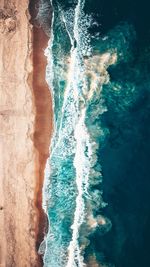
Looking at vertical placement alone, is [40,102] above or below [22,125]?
above

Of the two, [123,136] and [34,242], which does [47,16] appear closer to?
[123,136]

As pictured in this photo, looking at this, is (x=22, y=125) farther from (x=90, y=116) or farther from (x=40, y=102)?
(x=90, y=116)

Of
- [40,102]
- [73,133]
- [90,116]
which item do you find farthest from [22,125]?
[90,116]

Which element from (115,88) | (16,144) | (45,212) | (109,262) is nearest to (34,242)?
(45,212)
